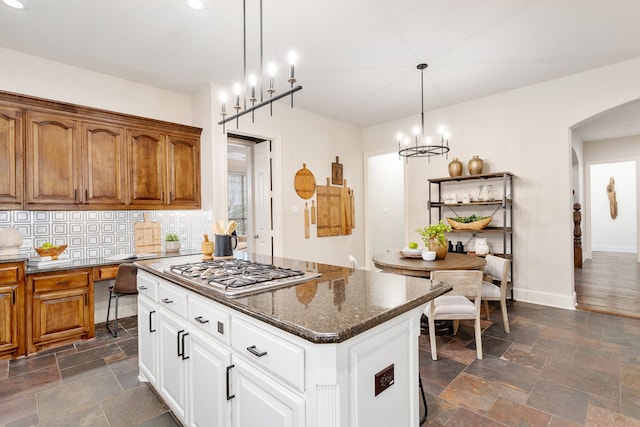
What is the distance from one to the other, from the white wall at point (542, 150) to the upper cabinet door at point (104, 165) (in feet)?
14.9

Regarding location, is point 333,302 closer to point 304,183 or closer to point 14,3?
point 14,3

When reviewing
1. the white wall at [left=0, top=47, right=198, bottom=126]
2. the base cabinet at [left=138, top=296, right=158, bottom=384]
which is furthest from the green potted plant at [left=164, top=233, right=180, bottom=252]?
the base cabinet at [left=138, top=296, right=158, bottom=384]

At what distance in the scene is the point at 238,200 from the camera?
21.1ft

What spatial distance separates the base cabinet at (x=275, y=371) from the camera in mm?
1019

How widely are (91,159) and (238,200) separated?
323 cm

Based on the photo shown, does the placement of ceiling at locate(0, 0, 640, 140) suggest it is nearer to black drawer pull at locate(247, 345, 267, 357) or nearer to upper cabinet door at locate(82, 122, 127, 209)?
upper cabinet door at locate(82, 122, 127, 209)

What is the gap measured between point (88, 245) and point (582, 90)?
6002 mm

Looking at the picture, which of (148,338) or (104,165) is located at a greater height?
(104,165)

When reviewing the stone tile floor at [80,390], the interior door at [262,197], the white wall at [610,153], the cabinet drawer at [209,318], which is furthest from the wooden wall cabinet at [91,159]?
the white wall at [610,153]

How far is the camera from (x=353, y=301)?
1.30 meters

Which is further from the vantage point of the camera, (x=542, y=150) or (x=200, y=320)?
(x=542, y=150)

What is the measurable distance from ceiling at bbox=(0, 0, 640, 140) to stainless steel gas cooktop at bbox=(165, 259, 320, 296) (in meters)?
2.00

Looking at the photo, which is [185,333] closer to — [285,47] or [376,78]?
[285,47]

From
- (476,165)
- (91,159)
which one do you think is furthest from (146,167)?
(476,165)
